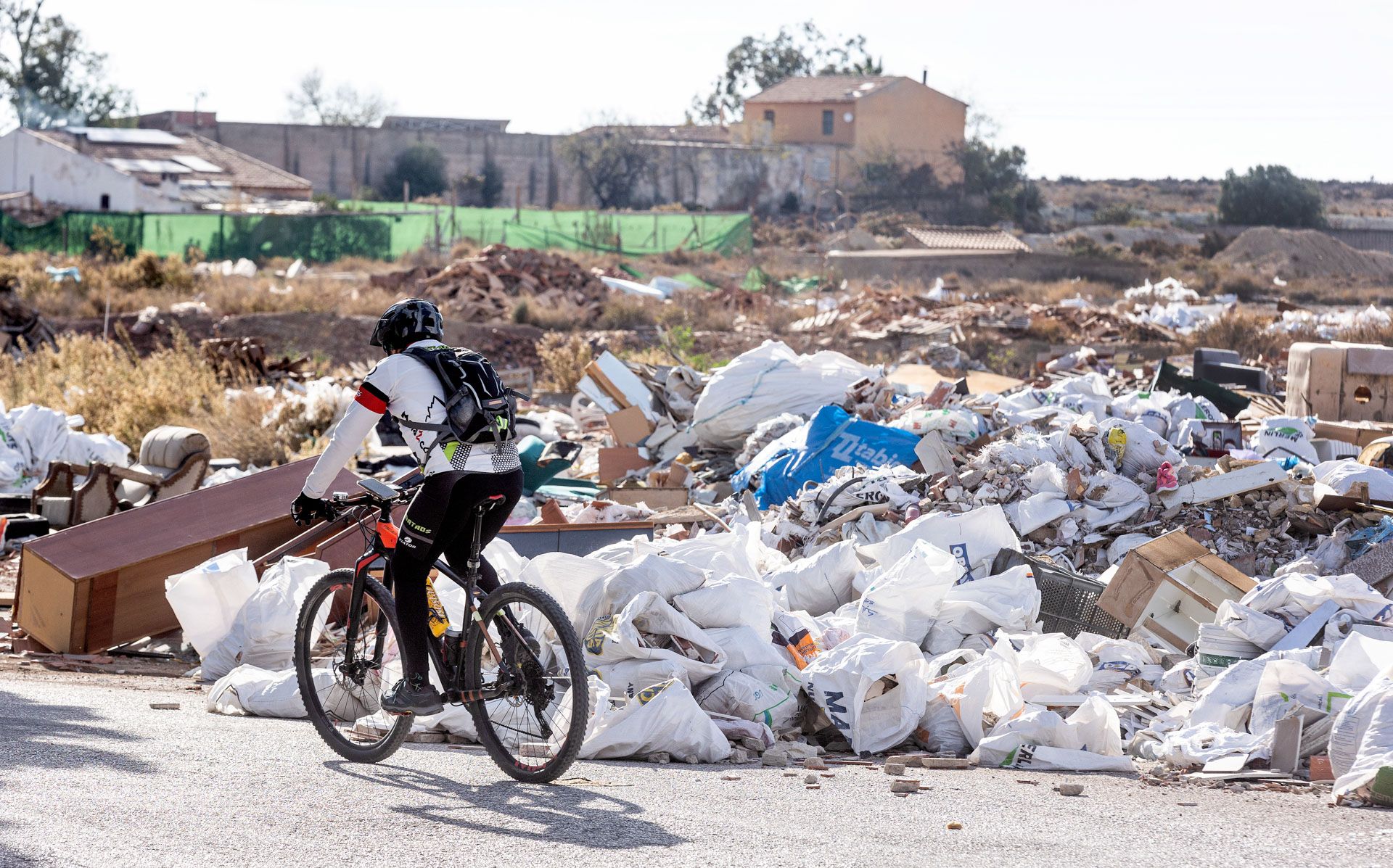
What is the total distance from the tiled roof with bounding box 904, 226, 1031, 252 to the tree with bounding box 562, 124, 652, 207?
45.2 feet

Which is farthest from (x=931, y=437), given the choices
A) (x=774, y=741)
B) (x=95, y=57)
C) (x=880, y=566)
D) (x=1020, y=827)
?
(x=95, y=57)

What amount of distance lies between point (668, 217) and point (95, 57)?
39297 mm

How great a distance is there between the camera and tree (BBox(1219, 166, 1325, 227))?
→ 56.6 meters

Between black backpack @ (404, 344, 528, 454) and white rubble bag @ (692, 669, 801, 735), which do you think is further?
white rubble bag @ (692, 669, 801, 735)

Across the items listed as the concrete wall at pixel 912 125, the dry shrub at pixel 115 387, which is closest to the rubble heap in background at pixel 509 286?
the dry shrub at pixel 115 387

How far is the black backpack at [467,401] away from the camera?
3.98 meters

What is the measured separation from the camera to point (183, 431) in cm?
948

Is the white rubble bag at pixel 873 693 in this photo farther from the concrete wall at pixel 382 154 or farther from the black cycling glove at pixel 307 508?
the concrete wall at pixel 382 154

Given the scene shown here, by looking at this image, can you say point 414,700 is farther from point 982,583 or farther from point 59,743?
point 982,583

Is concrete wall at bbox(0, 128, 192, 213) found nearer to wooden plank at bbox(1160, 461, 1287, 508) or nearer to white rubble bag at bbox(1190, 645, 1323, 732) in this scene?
wooden plank at bbox(1160, 461, 1287, 508)

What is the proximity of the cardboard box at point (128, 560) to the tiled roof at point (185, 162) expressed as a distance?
A: 131 ft

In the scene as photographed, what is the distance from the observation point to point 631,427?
1101 cm

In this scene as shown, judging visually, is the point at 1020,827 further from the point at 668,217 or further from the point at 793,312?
the point at 668,217

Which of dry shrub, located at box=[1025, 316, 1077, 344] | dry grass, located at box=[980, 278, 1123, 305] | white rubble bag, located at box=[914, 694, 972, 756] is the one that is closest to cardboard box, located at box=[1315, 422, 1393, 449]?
white rubble bag, located at box=[914, 694, 972, 756]
